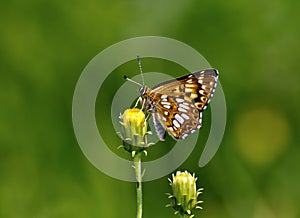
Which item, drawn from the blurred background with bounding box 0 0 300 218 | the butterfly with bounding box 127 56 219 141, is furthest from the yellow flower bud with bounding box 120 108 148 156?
the blurred background with bounding box 0 0 300 218

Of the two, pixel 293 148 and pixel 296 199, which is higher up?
pixel 293 148

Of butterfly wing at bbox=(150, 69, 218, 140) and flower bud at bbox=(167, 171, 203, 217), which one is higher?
butterfly wing at bbox=(150, 69, 218, 140)

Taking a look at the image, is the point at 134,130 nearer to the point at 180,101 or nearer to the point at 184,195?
the point at 184,195

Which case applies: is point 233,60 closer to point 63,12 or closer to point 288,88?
point 288,88

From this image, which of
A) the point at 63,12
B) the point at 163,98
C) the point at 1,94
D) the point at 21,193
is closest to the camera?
the point at 163,98

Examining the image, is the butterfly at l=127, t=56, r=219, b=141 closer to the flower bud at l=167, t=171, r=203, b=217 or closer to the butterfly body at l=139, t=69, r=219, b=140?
the butterfly body at l=139, t=69, r=219, b=140

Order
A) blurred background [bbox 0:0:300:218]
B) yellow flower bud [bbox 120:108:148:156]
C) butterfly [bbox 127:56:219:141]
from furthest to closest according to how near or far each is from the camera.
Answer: blurred background [bbox 0:0:300:218] < butterfly [bbox 127:56:219:141] < yellow flower bud [bbox 120:108:148:156]

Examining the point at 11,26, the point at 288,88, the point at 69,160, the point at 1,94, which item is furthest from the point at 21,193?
the point at 288,88

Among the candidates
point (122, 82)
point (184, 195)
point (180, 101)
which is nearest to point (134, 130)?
point (184, 195)

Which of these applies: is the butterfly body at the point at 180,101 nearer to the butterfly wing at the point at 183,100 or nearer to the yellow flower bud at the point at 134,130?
the butterfly wing at the point at 183,100
